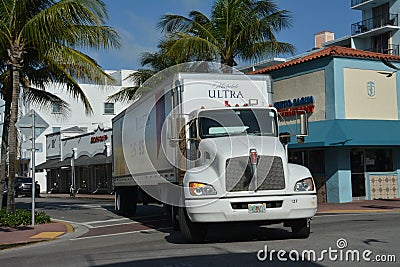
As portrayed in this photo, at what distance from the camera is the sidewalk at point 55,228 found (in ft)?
48.4

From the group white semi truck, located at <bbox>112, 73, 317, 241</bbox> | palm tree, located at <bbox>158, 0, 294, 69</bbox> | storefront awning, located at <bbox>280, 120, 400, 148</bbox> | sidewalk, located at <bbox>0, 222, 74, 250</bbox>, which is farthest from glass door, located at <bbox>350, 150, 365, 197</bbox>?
sidewalk, located at <bbox>0, 222, 74, 250</bbox>

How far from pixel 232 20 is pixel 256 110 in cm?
1343

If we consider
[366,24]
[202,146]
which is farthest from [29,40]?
[366,24]

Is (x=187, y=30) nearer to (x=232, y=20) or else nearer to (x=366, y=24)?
(x=232, y=20)

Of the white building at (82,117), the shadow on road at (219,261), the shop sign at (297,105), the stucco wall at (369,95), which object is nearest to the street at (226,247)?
the shadow on road at (219,261)

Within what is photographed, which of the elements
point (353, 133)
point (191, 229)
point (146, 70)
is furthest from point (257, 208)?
point (146, 70)

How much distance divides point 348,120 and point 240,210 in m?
14.5

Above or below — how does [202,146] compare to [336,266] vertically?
above

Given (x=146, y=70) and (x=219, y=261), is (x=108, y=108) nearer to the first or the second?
(x=146, y=70)

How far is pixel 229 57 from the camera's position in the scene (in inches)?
998

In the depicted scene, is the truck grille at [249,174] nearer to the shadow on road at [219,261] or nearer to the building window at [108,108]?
the shadow on road at [219,261]

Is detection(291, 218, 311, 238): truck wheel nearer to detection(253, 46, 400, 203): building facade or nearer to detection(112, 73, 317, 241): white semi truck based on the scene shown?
detection(112, 73, 317, 241): white semi truck

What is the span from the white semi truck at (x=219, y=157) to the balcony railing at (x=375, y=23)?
3957 cm

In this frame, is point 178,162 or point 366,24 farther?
point 366,24
